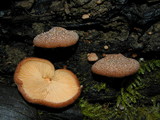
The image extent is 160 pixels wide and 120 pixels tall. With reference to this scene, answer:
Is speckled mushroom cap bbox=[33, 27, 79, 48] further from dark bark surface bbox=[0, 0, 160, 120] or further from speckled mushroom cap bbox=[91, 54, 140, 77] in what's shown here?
speckled mushroom cap bbox=[91, 54, 140, 77]

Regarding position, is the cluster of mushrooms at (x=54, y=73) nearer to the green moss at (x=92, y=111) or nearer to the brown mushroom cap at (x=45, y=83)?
the brown mushroom cap at (x=45, y=83)

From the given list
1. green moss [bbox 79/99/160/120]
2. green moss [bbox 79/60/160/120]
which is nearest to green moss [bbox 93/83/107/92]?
green moss [bbox 79/60/160/120]

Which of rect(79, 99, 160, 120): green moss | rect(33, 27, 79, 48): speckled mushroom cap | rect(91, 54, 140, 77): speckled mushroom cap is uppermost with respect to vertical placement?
rect(33, 27, 79, 48): speckled mushroom cap

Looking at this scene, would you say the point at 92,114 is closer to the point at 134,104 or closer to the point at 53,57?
the point at 134,104

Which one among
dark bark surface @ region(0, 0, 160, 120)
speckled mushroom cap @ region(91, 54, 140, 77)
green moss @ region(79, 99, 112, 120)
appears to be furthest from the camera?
green moss @ region(79, 99, 112, 120)

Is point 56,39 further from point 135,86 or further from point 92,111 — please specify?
point 135,86

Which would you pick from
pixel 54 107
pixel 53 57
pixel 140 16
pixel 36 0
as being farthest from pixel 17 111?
pixel 140 16

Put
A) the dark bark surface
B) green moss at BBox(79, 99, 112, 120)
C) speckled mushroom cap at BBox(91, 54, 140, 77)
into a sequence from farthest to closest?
green moss at BBox(79, 99, 112, 120)
the dark bark surface
speckled mushroom cap at BBox(91, 54, 140, 77)

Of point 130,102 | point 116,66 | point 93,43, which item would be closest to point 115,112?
point 130,102
